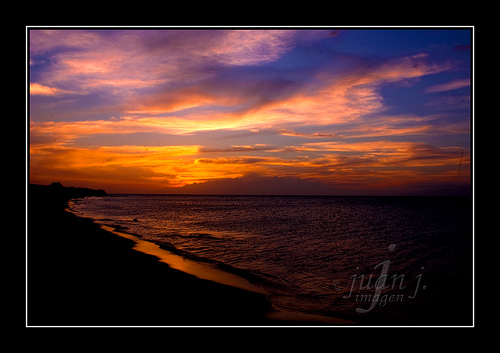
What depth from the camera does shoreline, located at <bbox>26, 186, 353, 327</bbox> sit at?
7.80 meters

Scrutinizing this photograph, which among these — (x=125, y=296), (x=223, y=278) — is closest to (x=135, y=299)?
(x=125, y=296)

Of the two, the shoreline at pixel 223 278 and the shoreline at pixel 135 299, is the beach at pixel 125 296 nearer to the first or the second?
the shoreline at pixel 135 299

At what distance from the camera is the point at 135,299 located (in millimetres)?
8969

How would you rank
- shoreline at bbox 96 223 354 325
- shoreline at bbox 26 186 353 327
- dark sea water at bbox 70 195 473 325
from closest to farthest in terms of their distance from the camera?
shoreline at bbox 26 186 353 327, shoreline at bbox 96 223 354 325, dark sea water at bbox 70 195 473 325

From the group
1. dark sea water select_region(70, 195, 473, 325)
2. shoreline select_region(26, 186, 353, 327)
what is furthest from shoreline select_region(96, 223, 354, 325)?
dark sea water select_region(70, 195, 473, 325)

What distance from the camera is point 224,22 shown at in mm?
5738

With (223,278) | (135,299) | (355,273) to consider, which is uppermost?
(135,299)

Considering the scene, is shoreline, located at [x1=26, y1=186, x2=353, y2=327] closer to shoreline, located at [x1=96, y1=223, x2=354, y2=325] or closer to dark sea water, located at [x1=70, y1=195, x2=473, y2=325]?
shoreline, located at [x1=96, y1=223, x2=354, y2=325]

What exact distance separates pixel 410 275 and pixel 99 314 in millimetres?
13838

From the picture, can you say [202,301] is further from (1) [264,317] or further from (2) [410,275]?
(2) [410,275]

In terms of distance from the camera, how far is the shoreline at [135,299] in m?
7.80

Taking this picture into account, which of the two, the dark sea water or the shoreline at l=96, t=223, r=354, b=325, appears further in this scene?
the dark sea water

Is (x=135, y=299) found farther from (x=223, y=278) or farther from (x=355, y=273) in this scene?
(x=355, y=273)
